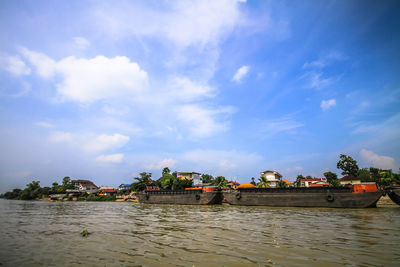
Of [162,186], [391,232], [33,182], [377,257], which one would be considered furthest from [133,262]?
[33,182]

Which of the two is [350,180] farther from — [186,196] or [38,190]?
[38,190]

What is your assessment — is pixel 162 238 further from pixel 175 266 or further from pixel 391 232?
pixel 391 232

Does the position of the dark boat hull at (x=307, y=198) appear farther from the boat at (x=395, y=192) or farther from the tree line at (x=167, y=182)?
the tree line at (x=167, y=182)

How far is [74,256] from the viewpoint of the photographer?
5.03 m

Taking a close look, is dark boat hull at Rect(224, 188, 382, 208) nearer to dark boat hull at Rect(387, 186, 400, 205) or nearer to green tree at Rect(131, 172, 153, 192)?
dark boat hull at Rect(387, 186, 400, 205)

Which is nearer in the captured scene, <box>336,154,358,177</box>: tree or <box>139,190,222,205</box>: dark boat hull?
<box>139,190,222,205</box>: dark boat hull

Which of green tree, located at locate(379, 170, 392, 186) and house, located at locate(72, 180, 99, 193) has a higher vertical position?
green tree, located at locate(379, 170, 392, 186)

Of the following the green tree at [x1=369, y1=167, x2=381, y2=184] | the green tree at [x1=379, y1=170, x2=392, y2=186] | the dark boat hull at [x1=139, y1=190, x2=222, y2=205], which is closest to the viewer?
the dark boat hull at [x1=139, y1=190, x2=222, y2=205]

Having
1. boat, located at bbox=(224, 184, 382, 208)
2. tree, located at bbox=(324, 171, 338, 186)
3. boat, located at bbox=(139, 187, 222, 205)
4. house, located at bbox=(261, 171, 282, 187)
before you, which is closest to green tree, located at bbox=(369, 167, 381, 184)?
tree, located at bbox=(324, 171, 338, 186)

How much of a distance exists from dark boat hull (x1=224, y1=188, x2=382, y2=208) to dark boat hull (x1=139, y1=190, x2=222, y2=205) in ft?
9.41

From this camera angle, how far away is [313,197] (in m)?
21.4

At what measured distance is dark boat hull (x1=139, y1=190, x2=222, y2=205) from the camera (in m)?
27.3

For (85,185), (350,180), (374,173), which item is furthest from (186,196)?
(85,185)

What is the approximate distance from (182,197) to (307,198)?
57.9ft
